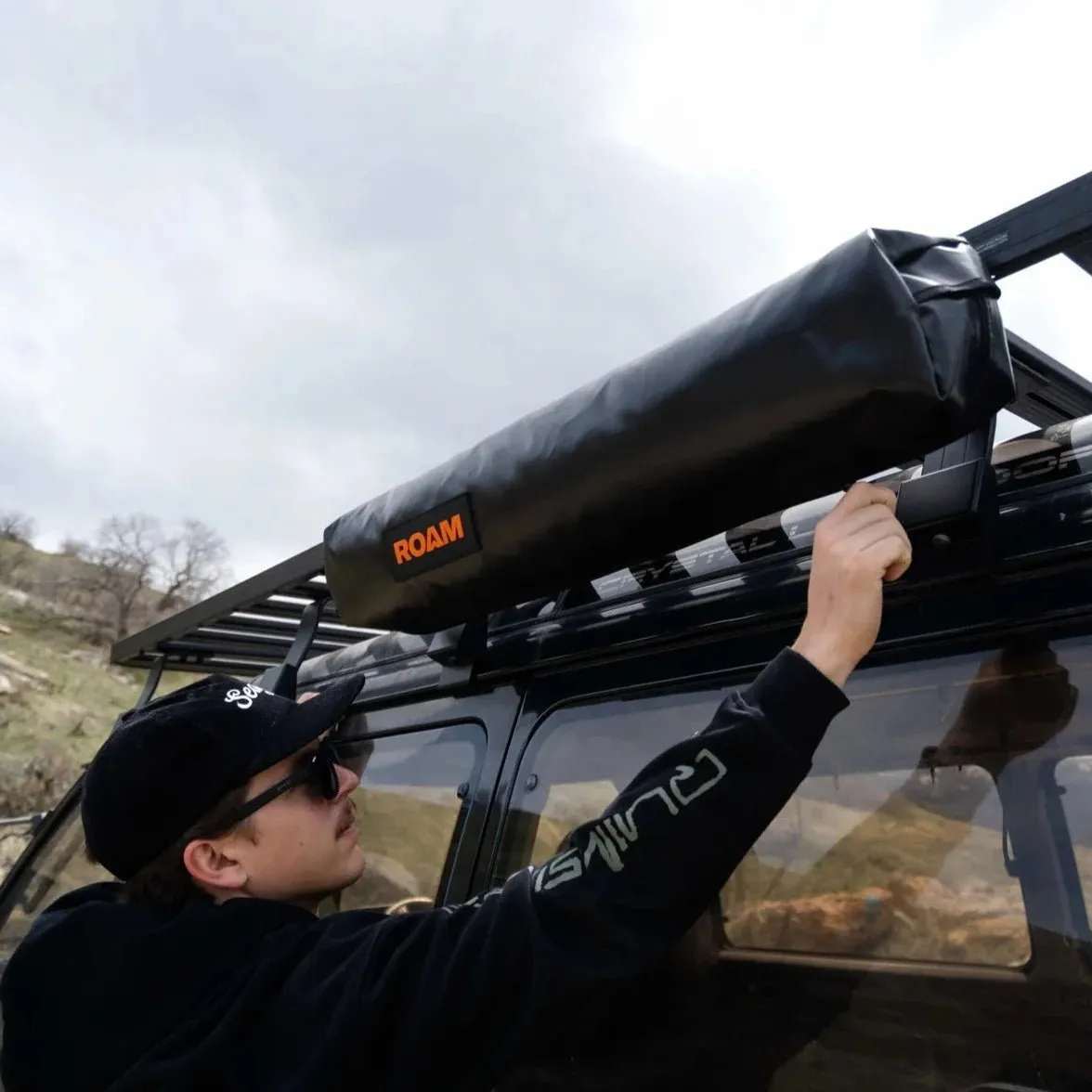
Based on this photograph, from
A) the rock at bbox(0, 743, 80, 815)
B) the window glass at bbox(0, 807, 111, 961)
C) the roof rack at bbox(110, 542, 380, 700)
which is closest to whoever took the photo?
the roof rack at bbox(110, 542, 380, 700)

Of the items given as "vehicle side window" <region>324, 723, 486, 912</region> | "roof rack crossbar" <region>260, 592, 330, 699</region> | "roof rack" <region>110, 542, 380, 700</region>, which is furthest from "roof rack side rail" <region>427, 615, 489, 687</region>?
"roof rack crossbar" <region>260, 592, 330, 699</region>

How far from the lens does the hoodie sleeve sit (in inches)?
44.8

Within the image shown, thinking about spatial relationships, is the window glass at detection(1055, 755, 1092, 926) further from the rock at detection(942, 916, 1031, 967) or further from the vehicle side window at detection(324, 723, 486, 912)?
the vehicle side window at detection(324, 723, 486, 912)

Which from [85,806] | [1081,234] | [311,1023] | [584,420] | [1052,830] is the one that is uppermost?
[1081,234]

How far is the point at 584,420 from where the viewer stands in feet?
4.73

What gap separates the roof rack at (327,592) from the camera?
4.10 feet

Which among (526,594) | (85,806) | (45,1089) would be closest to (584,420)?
(526,594)

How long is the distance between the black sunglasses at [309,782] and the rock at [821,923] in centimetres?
77

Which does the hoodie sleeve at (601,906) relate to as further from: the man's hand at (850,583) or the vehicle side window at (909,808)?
the vehicle side window at (909,808)

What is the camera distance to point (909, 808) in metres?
1.45

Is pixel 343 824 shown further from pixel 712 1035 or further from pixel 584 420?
pixel 584 420

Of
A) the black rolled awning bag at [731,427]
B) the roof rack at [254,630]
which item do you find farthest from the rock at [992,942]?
the roof rack at [254,630]

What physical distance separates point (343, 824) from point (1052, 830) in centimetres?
113

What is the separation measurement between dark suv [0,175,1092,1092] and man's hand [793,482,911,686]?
12cm
